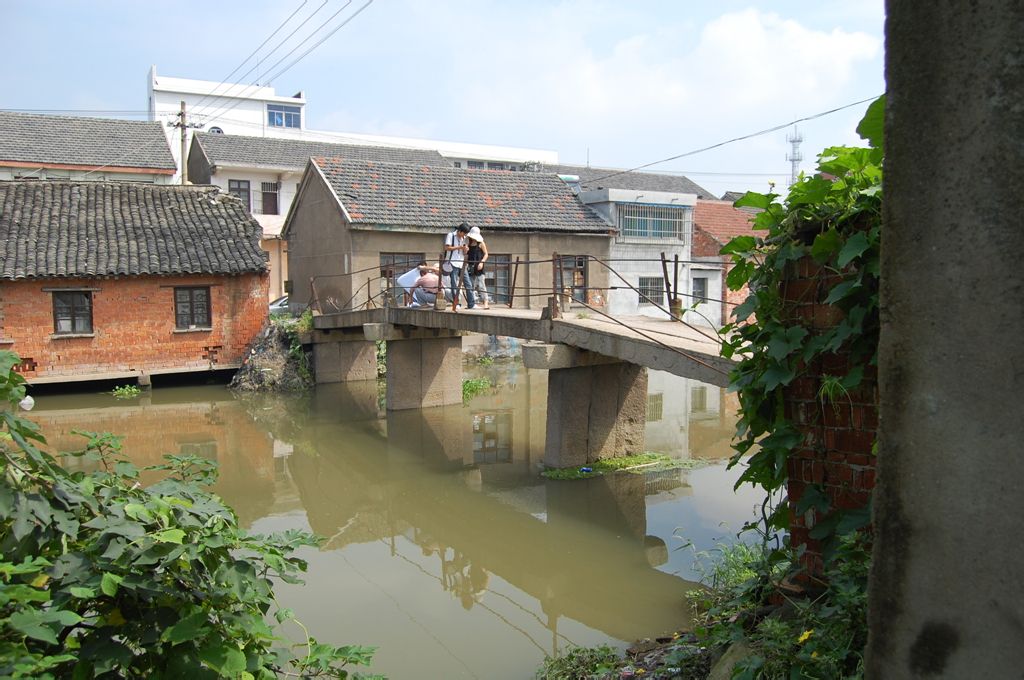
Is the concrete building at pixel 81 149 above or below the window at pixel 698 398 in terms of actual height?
above

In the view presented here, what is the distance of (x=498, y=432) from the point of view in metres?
14.1

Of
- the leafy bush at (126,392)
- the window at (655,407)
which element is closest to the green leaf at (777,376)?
the window at (655,407)

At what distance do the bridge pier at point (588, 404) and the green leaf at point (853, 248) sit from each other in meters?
6.94

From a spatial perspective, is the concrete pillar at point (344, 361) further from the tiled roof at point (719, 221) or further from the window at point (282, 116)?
the window at point (282, 116)

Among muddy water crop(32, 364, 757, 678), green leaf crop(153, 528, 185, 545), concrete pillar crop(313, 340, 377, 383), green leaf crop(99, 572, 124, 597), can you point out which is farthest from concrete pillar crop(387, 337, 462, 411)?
green leaf crop(99, 572, 124, 597)

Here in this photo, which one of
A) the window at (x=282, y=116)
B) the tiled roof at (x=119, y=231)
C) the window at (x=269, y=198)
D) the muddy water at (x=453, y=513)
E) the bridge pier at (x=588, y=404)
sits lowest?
the muddy water at (x=453, y=513)

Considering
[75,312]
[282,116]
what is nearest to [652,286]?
[75,312]

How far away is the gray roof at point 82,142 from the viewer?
27.6 metres

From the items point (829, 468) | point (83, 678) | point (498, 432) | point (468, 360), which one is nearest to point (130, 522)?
point (83, 678)

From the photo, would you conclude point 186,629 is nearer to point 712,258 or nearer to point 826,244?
point 826,244

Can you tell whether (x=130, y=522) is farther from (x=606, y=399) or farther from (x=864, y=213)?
(x=606, y=399)

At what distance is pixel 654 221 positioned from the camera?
25172 millimetres

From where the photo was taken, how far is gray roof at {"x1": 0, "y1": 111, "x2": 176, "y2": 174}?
27609 mm

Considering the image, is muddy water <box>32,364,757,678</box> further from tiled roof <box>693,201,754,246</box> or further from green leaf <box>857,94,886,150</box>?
tiled roof <box>693,201,754,246</box>
